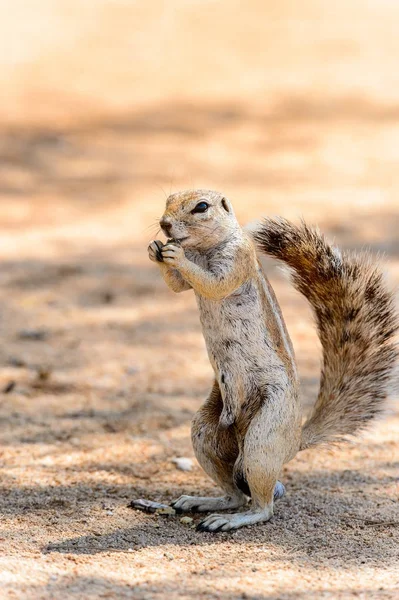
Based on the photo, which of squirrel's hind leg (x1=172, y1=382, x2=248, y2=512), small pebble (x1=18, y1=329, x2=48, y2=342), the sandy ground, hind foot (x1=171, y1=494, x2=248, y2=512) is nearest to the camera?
the sandy ground

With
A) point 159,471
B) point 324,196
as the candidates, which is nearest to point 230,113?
point 324,196

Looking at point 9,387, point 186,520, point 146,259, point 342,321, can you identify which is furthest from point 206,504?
point 146,259

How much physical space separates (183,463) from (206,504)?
0.61 m

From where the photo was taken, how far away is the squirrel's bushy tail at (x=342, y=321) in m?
4.06

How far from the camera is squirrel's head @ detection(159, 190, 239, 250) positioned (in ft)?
12.4

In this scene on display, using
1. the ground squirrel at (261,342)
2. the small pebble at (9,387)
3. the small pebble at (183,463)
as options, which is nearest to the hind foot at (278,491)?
the ground squirrel at (261,342)

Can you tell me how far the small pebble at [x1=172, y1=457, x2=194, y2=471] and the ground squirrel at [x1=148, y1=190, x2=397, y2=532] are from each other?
1.79ft

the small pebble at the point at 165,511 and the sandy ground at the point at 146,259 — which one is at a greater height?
the sandy ground at the point at 146,259

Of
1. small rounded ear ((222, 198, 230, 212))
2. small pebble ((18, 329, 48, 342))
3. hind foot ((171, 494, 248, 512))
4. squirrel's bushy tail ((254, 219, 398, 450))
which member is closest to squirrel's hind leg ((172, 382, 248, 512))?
hind foot ((171, 494, 248, 512))

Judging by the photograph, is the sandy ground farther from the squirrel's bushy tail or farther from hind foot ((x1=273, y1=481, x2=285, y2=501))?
the squirrel's bushy tail

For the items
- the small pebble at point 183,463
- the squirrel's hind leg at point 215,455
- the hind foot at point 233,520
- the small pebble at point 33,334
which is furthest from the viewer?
the small pebble at point 33,334

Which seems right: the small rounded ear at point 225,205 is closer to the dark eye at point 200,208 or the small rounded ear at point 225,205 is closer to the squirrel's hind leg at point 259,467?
the dark eye at point 200,208

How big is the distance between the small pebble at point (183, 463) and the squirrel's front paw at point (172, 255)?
1451 mm

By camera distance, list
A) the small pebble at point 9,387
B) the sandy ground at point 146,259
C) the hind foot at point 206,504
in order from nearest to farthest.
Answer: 1. the sandy ground at point 146,259
2. the hind foot at point 206,504
3. the small pebble at point 9,387
